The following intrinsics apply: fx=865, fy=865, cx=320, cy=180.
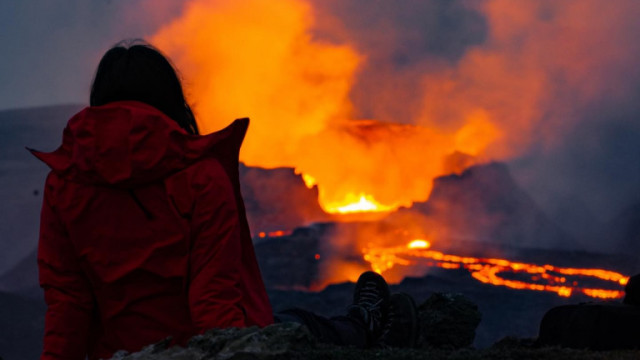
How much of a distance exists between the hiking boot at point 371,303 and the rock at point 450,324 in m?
0.26

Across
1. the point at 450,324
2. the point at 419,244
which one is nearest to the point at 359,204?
the point at 419,244

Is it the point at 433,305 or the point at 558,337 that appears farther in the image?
the point at 433,305

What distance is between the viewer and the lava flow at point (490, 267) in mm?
15062

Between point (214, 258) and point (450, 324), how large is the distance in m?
2.25

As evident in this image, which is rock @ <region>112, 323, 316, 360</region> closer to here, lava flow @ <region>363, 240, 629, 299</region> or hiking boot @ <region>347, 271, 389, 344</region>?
hiking boot @ <region>347, 271, 389, 344</region>

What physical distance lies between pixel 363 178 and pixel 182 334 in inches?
560

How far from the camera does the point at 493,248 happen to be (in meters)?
17.3

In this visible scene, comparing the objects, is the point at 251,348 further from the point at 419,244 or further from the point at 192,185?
the point at 419,244

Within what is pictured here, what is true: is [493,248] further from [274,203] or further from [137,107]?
[137,107]

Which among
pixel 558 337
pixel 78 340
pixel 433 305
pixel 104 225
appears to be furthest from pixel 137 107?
pixel 433 305

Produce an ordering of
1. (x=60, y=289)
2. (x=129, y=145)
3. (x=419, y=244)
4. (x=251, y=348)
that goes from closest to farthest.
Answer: (x=251, y=348)
(x=129, y=145)
(x=60, y=289)
(x=419, y=244)

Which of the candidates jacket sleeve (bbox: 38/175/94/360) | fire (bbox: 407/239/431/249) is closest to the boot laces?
jacket sleeve (bbox: 38/175/94/360)

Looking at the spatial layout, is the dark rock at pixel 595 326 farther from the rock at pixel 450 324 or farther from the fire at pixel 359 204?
the fire at pixel 359 204

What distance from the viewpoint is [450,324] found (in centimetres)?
477
